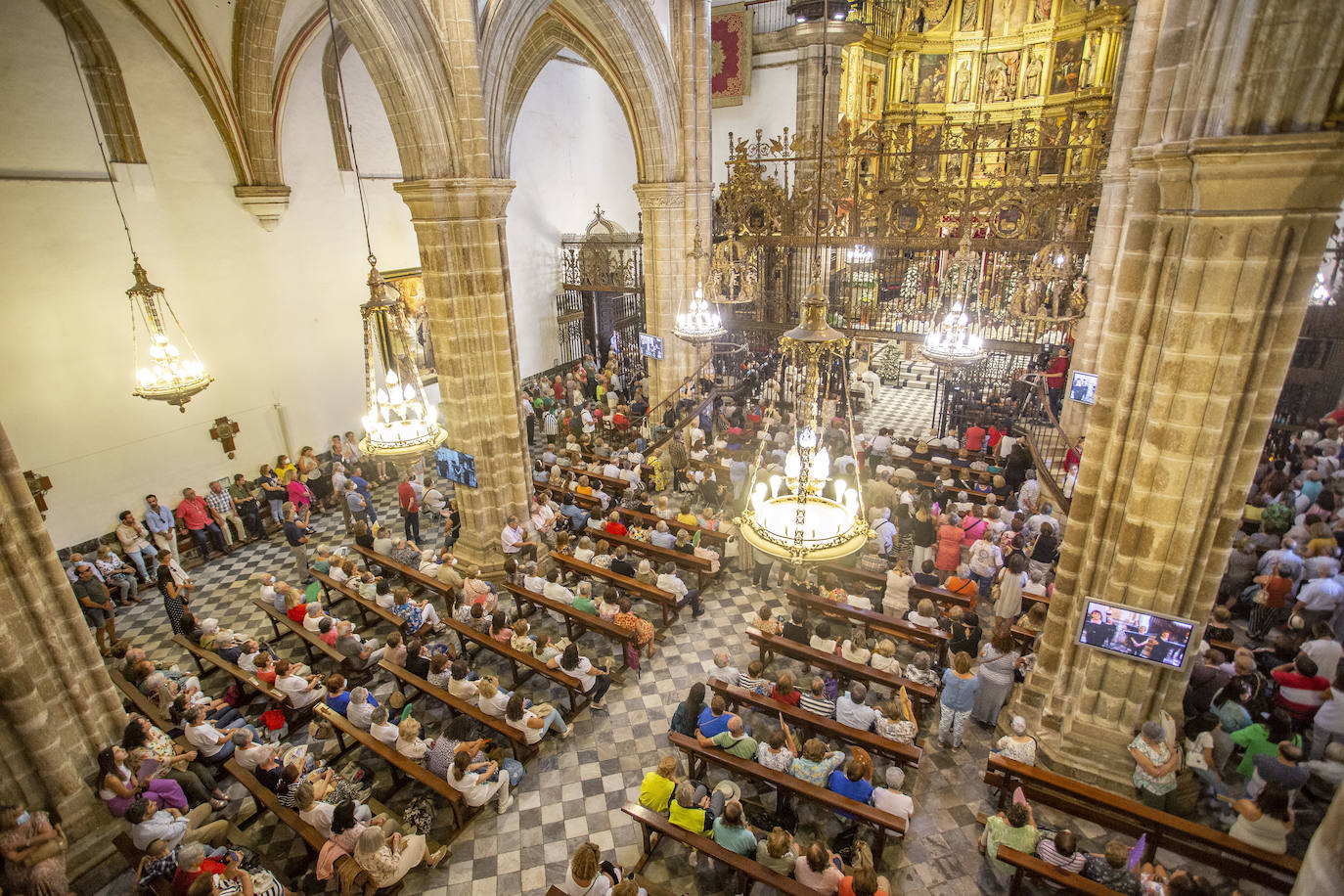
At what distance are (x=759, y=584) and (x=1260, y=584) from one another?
6.37 metres

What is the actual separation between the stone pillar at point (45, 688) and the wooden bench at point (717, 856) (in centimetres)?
420

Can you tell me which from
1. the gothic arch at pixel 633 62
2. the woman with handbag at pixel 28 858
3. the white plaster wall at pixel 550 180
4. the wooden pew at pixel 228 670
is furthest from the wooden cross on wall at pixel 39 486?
the white plaster wall at pixel 550 180

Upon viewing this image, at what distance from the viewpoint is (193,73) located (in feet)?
35.5

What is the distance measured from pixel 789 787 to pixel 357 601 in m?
6.41

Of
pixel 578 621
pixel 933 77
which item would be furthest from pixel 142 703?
pixel 933 77

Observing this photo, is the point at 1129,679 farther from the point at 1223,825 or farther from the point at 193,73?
the point at 193,73

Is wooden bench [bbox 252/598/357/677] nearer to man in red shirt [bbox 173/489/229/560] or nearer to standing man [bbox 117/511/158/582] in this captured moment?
standing man [bbox 117/511/158/582]

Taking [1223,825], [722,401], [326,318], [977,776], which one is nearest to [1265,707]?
[1223,825]

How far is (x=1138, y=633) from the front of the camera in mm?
5730

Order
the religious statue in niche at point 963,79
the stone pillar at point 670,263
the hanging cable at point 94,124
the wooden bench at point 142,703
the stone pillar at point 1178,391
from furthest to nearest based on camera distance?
the religious statue in niche at point 963,79
the stone pillar at point 670,263
the hanging cable at point 94,124
the wooden bench at point 142,703
the stone pillar at point 1178,391

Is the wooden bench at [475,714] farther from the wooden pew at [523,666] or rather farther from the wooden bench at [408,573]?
the wooden bench at [408,573]

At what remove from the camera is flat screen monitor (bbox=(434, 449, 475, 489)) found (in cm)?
973

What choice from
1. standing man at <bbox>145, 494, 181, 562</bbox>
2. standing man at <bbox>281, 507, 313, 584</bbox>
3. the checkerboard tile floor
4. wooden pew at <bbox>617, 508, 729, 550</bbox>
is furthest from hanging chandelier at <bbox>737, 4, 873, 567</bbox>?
standing man at <bbox>145, 494, 181, 562</bbox>

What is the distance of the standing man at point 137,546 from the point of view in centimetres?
1034
